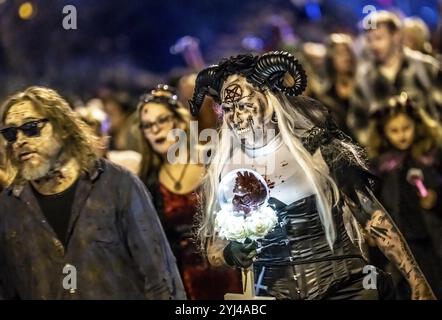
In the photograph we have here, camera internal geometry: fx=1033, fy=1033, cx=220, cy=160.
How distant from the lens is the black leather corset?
4.09 metres

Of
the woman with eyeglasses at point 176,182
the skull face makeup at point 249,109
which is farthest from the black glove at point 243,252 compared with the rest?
the skull face makeup at point 249,109

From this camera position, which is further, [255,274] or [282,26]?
[282,26]

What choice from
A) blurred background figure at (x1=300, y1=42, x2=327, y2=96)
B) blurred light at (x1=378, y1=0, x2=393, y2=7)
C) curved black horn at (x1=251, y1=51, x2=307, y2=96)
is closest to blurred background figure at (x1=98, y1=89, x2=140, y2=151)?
curved black horn at (x1=251, y1=51, x2=307, y2=96)

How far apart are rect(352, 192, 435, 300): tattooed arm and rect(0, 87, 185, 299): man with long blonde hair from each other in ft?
2.68

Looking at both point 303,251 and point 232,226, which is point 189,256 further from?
point 303,251

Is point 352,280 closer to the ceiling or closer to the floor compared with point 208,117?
Answer: closer to the floor

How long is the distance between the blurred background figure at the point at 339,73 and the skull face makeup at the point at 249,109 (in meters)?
0.49

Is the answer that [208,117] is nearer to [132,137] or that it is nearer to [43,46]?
[132,137]

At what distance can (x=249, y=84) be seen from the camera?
4141 mm

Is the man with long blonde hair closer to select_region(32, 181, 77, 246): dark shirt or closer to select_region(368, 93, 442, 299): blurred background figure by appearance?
select_region(32, 181, 77, 246): dark shirt
